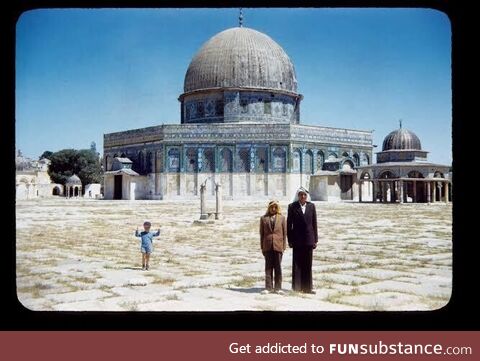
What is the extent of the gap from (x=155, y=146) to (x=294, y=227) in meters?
32.5

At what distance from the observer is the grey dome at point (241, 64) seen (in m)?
38.7

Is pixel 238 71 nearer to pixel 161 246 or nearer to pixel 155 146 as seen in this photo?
pixel 155 146

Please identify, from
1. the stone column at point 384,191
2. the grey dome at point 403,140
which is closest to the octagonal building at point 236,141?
the grey dome at point 403,140

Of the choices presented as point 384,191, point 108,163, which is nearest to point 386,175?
point 384,191

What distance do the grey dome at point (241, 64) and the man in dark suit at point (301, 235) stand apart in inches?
1311

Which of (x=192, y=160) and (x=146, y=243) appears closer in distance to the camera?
(x=146, y=243)

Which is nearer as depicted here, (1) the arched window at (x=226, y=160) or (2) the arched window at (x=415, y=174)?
(2) the arched window at (x=415, y=174)

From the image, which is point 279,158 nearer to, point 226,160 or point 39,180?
point 226,160

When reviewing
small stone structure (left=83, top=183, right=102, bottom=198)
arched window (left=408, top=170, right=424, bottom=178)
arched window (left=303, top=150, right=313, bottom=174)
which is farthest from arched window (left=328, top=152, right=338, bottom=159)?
small stone structure (left=83, top=183, right=102, bottom=198)

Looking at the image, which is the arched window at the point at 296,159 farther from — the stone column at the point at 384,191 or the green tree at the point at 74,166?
the green tree at the point at 74,166

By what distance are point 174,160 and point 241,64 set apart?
8.10 m

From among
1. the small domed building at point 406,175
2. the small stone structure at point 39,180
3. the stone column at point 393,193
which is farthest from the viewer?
the small stone structure at point 39,180

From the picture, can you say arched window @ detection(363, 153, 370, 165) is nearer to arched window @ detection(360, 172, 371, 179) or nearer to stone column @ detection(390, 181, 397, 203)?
arched window @ detection(360, 172, 371, 179)

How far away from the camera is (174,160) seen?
120 feet
